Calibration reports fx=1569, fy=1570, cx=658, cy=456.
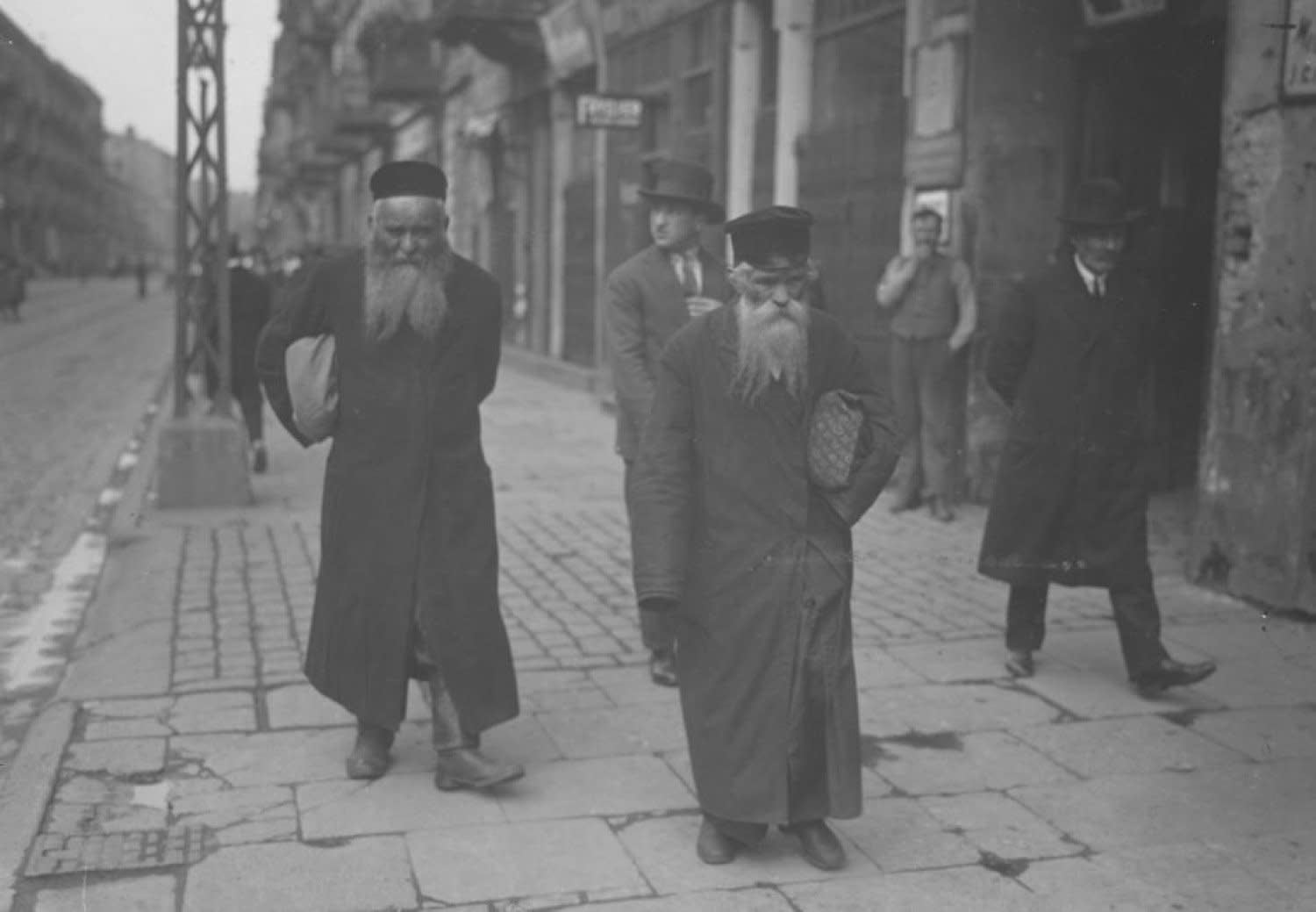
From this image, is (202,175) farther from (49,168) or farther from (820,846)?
(49,168)

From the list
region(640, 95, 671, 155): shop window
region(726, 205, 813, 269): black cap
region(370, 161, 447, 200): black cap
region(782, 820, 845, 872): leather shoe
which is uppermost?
region(640, 95, 671, 155): shop window

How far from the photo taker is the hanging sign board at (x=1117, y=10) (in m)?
8.83

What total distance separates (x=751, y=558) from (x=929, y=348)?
603 centimetres

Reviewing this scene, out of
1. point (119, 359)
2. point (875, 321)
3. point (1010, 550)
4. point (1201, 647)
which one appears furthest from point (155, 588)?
point (119, 359)

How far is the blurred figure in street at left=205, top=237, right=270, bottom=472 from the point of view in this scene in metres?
11.8

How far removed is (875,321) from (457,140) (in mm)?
17416

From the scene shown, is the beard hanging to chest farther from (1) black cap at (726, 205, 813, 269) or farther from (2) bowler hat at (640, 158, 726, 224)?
(2) bowler hat at (640, 158, 726, 224)

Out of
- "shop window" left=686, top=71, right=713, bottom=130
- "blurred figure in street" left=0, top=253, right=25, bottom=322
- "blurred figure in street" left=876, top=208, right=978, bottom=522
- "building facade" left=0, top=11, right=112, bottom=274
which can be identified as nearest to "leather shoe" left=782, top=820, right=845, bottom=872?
"blurred figure in street" left=876, top=208, right=978, bottom=522

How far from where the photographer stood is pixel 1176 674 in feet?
18.7

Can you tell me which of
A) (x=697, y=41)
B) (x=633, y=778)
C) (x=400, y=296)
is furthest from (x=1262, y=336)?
(x=697, y=41)

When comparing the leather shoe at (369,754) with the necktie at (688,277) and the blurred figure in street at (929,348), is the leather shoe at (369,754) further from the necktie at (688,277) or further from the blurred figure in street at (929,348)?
the blurred figure in street at (929,348)

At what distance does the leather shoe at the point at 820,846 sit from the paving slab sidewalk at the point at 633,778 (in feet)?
0.12

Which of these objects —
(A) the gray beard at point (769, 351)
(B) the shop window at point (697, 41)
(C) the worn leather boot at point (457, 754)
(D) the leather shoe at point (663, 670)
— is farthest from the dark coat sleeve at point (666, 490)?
(B) the shop window at point (697, 41)

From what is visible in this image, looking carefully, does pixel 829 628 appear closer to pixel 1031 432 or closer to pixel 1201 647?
pixel 1031 432
